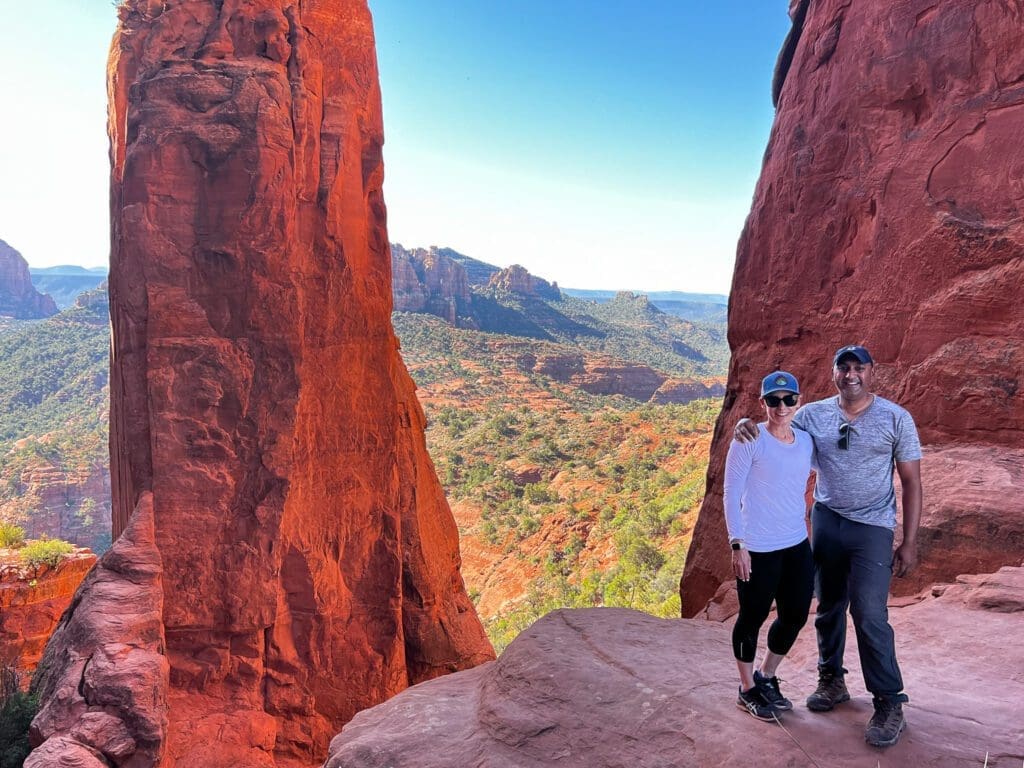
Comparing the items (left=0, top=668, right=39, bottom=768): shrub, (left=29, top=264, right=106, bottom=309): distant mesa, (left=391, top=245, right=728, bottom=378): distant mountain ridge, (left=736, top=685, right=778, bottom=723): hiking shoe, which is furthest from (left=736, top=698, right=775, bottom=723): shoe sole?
(left=29, top=264, right=106, bottom=309): distant mesa

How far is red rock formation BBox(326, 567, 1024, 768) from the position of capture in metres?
3.62

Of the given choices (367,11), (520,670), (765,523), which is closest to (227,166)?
(367,11)

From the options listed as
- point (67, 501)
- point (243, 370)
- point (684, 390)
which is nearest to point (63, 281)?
point (67, 501)

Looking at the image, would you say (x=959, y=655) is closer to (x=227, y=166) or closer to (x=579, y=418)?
(x=227, y=166)

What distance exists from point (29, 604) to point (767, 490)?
757 inches

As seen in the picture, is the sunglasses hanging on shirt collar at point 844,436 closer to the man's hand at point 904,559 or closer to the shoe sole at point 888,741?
the man's hand at point 904,559

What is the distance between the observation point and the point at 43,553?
17.3m

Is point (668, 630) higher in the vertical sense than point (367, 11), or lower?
lower

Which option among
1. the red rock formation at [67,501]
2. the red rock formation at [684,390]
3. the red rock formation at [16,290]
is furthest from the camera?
the red rock formation at [16,290]

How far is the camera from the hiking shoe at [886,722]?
3502 millimetres

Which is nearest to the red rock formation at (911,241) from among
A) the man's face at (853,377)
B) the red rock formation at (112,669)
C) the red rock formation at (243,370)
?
the man's face at (853,377)

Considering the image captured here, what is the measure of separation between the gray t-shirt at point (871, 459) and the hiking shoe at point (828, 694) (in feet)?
3.17

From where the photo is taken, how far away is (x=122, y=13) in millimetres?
9391

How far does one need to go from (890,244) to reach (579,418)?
42.2 metres
